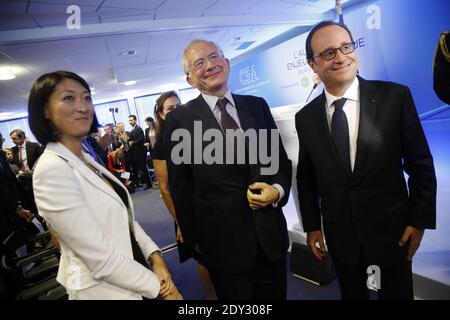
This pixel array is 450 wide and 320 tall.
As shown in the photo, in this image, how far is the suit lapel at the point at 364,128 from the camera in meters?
0.95

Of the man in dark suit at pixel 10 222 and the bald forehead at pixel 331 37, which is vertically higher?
the bald forehead at pixel 331 37

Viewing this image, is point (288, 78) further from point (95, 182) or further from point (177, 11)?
point (95, 182)

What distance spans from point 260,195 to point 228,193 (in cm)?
13

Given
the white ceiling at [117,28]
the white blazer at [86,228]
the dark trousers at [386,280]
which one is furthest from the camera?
the white ceiling at [117,28]

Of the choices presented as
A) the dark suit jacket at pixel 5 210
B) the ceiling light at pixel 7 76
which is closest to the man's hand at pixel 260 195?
the dark suit jacket at pixel 5 210

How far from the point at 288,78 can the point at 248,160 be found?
13.6 ft

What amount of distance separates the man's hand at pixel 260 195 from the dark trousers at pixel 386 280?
1.44 ft

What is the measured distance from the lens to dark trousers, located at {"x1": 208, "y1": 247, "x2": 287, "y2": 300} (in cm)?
110

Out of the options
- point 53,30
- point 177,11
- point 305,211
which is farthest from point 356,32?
point 53,30

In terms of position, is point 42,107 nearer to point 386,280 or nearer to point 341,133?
point 341,133

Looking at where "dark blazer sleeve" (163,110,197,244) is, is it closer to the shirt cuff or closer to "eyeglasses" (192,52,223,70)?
"eyeglasses" (192,52,223,70)

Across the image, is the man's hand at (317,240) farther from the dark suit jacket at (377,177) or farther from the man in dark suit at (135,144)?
the man in dark suit at (135,144)

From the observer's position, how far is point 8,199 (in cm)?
217

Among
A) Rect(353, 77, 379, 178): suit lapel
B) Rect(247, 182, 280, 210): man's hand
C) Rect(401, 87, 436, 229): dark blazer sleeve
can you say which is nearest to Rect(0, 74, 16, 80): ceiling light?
Rect(247, 182, 280, 210): man's hand
